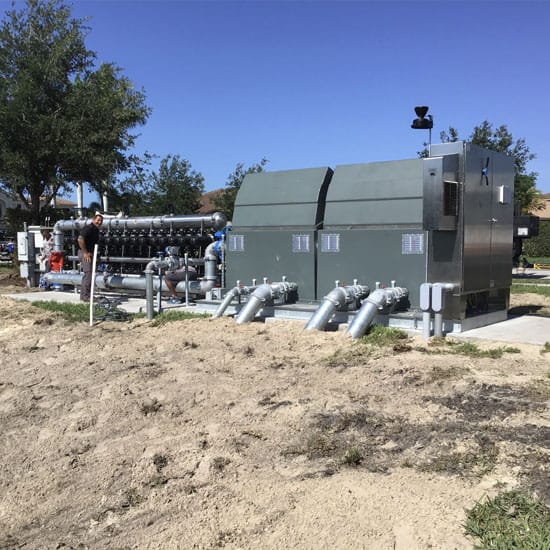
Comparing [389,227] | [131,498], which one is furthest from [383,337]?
[131,498]

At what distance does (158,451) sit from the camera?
4859 mm

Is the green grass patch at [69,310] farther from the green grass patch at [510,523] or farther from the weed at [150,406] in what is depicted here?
the green grass patch at [510,523]

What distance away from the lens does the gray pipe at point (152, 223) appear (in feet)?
44.0

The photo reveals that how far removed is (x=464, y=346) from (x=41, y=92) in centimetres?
1777

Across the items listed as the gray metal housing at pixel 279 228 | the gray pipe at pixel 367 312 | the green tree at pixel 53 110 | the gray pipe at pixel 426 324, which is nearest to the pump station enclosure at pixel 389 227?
the gray metal housing at pixel 279 228

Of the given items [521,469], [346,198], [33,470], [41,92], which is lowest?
[33,470]

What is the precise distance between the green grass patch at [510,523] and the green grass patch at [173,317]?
7.68m

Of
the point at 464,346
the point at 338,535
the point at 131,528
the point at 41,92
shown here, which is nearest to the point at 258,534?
the point at 338,535

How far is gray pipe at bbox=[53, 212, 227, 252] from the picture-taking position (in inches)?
528

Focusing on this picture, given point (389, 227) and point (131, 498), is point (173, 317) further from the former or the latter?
point (131, 498)

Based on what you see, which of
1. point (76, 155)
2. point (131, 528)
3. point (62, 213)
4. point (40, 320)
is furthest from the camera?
point (62, 213)

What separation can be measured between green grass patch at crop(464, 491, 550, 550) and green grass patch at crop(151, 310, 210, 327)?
7677mm

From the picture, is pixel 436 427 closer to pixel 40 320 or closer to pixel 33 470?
pixel 33 470

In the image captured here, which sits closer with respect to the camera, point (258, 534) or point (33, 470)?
point (258, 534)
